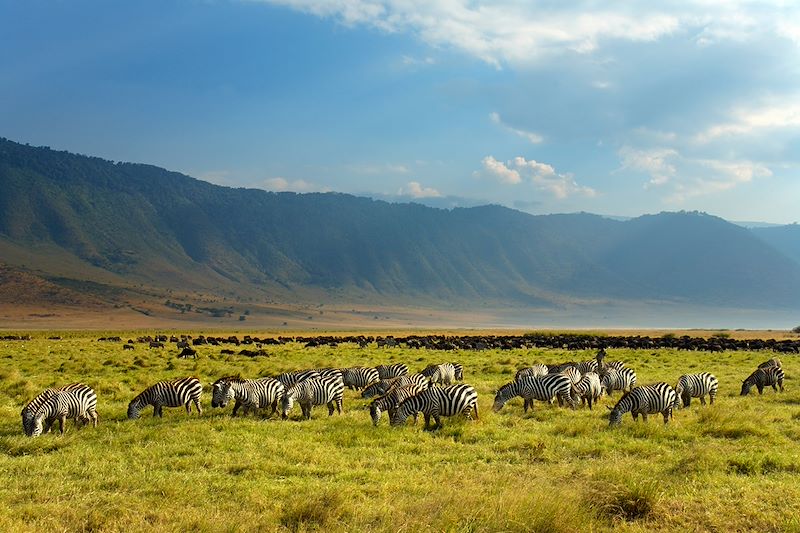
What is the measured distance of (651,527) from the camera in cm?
782

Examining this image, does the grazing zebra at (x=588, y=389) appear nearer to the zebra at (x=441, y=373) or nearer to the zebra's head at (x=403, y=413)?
the zebra's head at (x=403, y=413)

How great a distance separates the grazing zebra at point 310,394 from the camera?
1617 centimetres

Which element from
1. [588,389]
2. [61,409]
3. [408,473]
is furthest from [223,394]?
[588,389]

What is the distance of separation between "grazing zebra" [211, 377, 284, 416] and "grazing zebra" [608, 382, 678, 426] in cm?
880

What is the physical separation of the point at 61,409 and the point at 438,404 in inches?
346

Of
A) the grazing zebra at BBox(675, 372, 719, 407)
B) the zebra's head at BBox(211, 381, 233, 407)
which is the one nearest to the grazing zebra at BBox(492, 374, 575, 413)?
the grazing zebra at BBox(675, 372, 719, 407)

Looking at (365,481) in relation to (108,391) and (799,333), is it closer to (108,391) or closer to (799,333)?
(108,391)

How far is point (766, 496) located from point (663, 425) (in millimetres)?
6124

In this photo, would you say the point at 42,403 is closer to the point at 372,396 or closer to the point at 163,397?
the point at 163,397

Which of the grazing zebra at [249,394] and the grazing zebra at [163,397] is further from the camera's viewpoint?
the grazing zebra at [249,394]

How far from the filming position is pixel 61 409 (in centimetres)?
1423

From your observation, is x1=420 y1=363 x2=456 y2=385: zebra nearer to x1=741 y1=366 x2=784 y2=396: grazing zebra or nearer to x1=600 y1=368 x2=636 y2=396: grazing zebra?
x1=600 y1=368 x2=636 y2=396: grazing zebra

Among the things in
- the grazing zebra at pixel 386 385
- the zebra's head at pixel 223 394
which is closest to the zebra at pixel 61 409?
the zebra's head at pixel 223 394

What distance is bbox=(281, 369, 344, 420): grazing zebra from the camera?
637 inches
